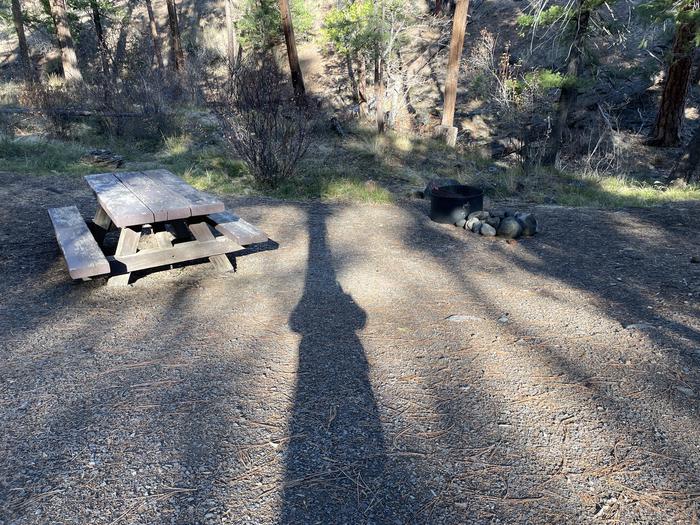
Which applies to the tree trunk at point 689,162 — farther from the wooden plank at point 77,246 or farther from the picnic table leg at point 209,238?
the wooden plank at point 77,246

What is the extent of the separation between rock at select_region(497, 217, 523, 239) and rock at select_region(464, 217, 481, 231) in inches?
11.1

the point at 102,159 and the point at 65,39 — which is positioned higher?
the point at 65,39

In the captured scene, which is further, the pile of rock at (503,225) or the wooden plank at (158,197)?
the pile of rock at (503,225)

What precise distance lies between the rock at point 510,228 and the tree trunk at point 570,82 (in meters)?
5.83

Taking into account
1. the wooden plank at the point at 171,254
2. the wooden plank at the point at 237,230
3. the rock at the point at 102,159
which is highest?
the rock at the point at 102,159

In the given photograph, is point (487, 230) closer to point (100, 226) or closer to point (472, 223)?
point (472, 223)

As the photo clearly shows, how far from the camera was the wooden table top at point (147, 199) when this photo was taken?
388 centimetres

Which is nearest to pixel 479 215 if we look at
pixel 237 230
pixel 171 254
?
pixel 237 230

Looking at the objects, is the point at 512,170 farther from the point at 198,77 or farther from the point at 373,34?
the point at 198,77

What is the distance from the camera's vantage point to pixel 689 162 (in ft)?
29.5

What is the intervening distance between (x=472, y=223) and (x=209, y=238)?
3.31 m

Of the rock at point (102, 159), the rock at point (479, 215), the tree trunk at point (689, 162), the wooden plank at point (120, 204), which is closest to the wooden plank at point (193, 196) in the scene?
the wooden plank at point (120, 204)

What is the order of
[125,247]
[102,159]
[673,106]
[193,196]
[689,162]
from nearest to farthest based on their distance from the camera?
[125,247] < [193,196] < [689,162] < [102,159] < [673,106]

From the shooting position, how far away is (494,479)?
6.88 feet
